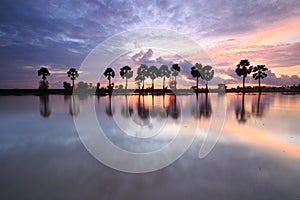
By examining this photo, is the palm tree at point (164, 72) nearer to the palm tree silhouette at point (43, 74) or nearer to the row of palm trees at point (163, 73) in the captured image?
the row of palm trees at point (163, 73)

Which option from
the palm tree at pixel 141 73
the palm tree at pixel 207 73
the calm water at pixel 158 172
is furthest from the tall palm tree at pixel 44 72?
the calm water at pixel 158 172

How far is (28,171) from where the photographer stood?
3605 millimetres

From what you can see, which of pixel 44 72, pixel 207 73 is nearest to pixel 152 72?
pixel 207 73

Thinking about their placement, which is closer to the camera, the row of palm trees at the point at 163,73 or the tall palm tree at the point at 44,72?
the row of palm trees at the point at 163,73

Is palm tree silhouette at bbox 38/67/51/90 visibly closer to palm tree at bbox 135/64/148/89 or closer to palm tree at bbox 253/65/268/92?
palm tree at bbox 135/64/148/89

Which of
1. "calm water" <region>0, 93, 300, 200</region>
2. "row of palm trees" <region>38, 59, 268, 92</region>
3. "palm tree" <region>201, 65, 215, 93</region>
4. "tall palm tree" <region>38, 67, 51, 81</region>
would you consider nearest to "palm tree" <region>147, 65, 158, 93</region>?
"row of palm trees" <region>38, 59, 268, 92</region>

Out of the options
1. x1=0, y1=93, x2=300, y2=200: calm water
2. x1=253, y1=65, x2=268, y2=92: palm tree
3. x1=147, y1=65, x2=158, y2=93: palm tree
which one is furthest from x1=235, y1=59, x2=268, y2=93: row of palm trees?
x1=0, y1=93, x2=300, y2=200: calm water

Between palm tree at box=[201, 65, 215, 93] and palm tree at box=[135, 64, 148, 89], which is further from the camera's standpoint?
palm tree at box=[201, 65, 215, 93]

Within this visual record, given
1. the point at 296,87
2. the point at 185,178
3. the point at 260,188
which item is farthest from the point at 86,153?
the point at 296,87

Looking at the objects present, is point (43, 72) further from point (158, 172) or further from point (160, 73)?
point (158, 172)

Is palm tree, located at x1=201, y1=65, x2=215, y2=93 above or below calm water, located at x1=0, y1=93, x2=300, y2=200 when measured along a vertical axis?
above

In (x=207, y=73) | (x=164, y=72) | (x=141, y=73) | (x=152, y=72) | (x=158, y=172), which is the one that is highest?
(x=164, y=72)

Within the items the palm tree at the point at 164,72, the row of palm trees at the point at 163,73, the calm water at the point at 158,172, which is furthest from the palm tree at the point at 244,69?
the calm water at the point at 158,172

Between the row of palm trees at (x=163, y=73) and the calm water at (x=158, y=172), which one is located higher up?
the row of palm trees at (x=163, y=73)
